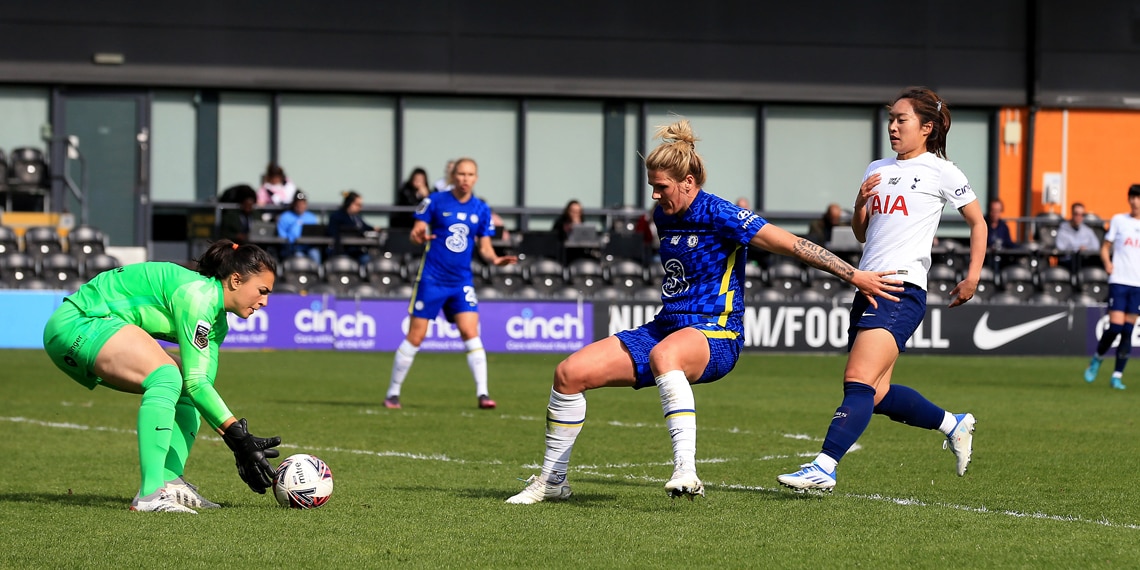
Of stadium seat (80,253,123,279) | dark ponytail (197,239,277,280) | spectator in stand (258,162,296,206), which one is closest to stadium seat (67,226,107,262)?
stadium seat (80,253,123,279)

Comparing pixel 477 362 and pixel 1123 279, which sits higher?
pixel 1123 279

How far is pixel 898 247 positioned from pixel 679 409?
1.39 metres

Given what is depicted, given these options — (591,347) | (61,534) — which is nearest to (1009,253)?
(591,347)

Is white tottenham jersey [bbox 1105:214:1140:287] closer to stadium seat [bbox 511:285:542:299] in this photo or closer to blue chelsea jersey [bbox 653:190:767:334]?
stadium seat [bbox 511:285:542:299]

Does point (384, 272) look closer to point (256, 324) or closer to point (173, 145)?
point (256, 324)

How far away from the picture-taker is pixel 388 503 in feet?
23.2

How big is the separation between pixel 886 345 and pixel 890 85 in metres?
23.5

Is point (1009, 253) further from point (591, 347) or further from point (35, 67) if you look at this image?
point (591, 347)

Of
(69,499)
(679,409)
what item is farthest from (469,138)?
(679,409)

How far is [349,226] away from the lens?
23812mm

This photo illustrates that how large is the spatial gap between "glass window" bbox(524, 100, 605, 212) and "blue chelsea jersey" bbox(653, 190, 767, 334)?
2206 centimetres

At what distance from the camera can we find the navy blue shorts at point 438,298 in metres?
13.1

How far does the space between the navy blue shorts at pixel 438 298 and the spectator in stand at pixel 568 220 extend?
11022 millimetres

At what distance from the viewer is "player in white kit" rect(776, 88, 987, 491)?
691 cm
